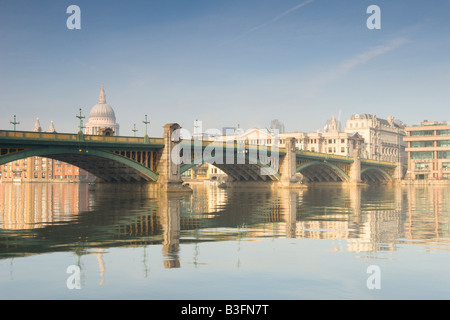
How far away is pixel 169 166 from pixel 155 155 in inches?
171

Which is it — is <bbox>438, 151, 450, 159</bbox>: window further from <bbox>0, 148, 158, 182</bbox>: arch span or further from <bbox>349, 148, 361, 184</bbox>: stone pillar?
<bbox>0, 148, 158, 182</bbox>: arch span

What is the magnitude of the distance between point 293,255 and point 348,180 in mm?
144655

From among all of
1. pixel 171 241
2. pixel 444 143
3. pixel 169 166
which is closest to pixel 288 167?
pixel 169 166

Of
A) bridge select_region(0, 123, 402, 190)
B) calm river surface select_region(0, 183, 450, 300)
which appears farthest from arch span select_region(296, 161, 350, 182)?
calm river surface select_region(0, 183, 450, 300)

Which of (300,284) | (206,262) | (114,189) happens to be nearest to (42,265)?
(206,262)

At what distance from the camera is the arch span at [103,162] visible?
76088mm

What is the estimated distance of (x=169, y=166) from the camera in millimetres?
89875

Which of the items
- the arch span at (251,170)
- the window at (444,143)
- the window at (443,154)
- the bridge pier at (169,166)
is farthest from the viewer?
the window at (443,154)

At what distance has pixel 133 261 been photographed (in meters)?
18.6

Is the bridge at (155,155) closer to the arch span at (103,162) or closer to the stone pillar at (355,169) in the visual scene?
the arch span at (103,162)

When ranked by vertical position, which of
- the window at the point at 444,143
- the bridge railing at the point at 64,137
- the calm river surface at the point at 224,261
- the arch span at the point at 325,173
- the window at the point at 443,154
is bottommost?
the calm river surface at the point at 224,261

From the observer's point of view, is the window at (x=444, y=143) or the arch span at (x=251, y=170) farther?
the window at (x=444, y=143)

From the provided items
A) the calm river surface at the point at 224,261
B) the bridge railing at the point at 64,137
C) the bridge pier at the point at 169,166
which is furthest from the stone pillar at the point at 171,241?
the bridge pier at the point at 169,166

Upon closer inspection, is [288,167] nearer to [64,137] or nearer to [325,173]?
[325,173]
